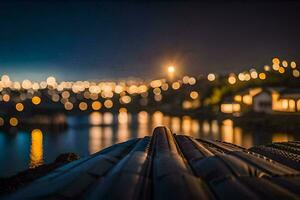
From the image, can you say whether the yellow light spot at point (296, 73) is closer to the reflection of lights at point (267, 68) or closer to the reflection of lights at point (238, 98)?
the reflection of lights at point (267, 68)

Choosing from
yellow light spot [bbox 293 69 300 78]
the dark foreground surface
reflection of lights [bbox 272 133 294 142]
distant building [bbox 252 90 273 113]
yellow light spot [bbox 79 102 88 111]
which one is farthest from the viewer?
yellow light spot [bbox 79 102 88 111]

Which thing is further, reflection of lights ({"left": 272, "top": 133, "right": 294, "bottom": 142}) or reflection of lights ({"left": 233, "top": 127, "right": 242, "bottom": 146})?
reflection of lights ({"left": 233, "top": 127, "right": 242, "bottom": 146})

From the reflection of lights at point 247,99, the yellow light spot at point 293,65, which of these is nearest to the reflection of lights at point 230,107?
the reflection of lights at point 247,99

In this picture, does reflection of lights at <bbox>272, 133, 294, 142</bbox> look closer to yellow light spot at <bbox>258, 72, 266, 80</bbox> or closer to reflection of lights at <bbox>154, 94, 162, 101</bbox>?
yellow light spot at <bbox>258, 72, 266, 80</bbox>

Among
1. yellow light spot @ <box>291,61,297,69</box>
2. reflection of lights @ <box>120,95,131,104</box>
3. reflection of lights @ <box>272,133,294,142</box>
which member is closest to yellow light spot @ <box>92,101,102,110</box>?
reflection of lights @ <box>120,95,131,104</box>

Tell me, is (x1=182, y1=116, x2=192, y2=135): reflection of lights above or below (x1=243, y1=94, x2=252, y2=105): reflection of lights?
below

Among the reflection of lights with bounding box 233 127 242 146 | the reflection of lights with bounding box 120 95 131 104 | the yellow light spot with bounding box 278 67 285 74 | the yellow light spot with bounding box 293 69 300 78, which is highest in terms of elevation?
the yellow light spot with bounding box 278 67 285 74

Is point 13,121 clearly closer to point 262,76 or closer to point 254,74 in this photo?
point 262,76

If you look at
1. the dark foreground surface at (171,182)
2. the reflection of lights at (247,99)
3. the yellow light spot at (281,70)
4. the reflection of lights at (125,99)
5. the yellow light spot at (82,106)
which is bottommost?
the dark foreground surface at (171,182)

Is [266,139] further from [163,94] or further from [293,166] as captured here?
[163,94]

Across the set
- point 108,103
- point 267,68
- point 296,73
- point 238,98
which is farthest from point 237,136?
point 108,103

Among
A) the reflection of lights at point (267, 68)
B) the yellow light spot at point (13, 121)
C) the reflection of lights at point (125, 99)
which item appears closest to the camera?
the yellow light spot at point (13, 121)

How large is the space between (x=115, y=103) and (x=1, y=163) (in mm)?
88557

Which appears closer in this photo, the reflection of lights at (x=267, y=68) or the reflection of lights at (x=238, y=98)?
the reflection of lights at (x=238, y=98)
